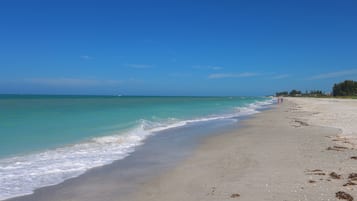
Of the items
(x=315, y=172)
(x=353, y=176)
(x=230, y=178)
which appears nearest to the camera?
(x=353, y=176)

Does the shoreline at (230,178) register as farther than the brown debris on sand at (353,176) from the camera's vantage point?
No

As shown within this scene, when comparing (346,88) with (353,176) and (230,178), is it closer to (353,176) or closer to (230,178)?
(353,176)

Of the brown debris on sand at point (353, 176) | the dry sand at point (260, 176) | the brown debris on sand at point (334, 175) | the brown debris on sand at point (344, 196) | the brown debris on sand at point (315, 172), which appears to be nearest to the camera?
the brown debris on sand at point (344, 196)

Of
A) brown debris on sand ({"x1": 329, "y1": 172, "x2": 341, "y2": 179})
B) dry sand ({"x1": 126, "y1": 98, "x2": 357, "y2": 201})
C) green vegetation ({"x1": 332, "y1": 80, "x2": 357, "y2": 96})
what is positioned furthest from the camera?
green vegetation ({"x1": 332, "y1": 80, "x2": 357, "y2": 96})

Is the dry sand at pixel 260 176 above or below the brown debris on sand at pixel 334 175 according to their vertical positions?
below

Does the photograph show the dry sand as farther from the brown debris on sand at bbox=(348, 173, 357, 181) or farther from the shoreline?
the brown debris on sand at bbox=(348, 173, 357, 181)

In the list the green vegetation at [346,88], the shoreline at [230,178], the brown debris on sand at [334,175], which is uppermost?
the green vegetation at [346,88]

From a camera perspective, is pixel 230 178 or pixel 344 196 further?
pixel 230 178

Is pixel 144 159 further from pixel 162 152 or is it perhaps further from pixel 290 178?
pixel 290 178

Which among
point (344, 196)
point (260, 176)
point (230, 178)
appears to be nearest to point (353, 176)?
point (344, 196)

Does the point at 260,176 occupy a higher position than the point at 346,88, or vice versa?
the point at 346,88

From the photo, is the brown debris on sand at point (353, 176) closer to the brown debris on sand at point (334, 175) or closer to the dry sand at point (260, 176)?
the dry sand at point (260, 176)

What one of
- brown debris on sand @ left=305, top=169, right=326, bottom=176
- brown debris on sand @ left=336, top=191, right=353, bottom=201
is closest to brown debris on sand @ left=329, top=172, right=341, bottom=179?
brown debris on sand @ left=305, top=169, right=326, bottom=176

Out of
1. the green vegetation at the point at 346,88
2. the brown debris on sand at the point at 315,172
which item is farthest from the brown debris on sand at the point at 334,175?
the green vegetation at the point at 346,88
